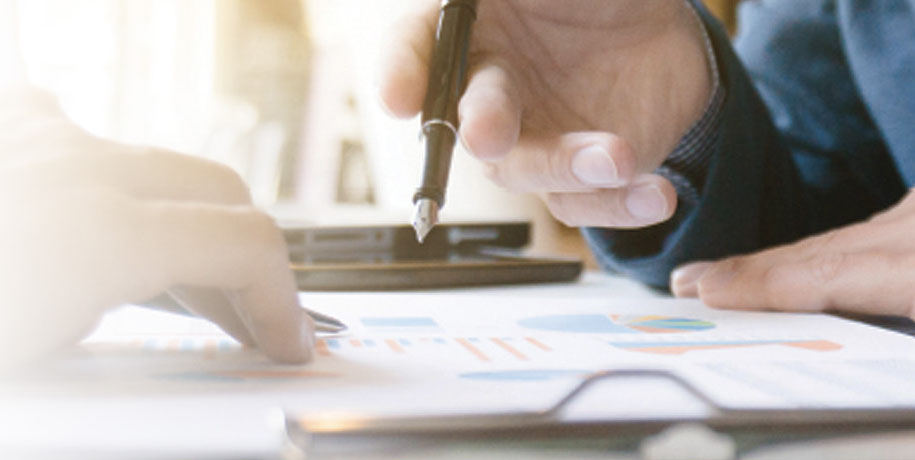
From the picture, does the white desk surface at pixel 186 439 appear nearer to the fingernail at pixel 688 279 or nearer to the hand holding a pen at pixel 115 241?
the hand holding a pen at pixel 115 241

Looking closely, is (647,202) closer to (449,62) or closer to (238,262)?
(449,62)

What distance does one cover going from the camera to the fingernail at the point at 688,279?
56cm

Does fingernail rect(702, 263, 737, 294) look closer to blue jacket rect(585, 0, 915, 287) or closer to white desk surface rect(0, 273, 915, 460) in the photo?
blue jacket rect(585, 0, 915, 287)

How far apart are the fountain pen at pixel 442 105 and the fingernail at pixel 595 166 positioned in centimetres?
7

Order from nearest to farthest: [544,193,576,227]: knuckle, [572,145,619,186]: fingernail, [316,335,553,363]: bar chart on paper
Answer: [316,335,553,363]: bar chart on paper < [572,145,619,186]: fingernail < [544,193,576,227]: knuckle

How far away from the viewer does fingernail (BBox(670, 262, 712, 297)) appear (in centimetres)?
56

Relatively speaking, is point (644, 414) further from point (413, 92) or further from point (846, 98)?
point (846, 98)

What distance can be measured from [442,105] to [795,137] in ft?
1.62

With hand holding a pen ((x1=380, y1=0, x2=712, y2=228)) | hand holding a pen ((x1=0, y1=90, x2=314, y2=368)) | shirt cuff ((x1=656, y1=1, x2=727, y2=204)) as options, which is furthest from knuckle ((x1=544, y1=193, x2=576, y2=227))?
hand holding a pen ((x1=0, y1=90, x2=314, y2=368))

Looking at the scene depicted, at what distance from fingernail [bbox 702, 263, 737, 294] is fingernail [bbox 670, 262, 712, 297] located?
0.02 meters

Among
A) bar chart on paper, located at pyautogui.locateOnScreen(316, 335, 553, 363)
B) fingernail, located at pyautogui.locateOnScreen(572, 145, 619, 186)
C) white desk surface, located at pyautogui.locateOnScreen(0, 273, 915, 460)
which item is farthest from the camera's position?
fingernail, located at pyautogui.locateOnScreen(572, 145, 619, 186)

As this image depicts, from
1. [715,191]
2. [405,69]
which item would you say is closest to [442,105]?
[405,69]

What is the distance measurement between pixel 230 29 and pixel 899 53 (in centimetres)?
222

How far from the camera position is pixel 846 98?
777 millimetres
